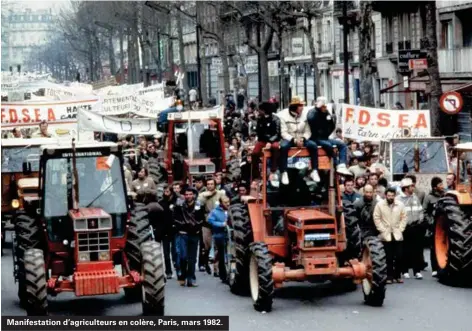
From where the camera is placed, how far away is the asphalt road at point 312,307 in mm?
16312

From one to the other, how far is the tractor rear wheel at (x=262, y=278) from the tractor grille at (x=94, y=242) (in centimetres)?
218

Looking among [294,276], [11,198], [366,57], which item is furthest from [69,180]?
[366,57]

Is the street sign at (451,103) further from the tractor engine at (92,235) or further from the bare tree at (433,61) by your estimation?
the tractor engine at (92,235)

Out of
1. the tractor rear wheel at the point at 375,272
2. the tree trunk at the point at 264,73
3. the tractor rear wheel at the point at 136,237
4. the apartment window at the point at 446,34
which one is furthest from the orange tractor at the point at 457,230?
the tree trunk at the point at 264,73

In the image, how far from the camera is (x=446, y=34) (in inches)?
2025

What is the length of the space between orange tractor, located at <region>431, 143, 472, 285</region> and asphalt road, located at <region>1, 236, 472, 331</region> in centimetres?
30

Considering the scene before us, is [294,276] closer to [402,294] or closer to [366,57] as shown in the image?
[402,294]

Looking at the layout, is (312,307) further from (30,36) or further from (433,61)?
(30,36)

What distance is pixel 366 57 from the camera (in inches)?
1711

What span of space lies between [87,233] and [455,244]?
18.8 feet

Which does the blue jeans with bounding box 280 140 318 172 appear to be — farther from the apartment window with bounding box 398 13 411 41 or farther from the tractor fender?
the apartment window with bounding box 398 13 411 41

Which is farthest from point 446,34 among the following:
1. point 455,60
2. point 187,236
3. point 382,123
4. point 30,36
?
point 30,36

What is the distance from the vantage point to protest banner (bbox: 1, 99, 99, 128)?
33.4 m

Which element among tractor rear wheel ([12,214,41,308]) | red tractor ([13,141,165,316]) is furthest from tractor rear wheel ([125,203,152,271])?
tractor rear wheel ([12,214,41,308])
